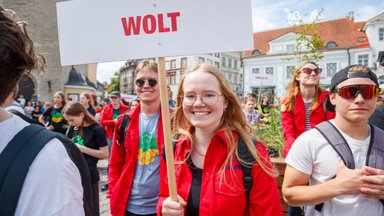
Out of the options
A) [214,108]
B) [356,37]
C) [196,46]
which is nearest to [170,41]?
[196,46]

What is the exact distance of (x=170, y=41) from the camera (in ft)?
5.11

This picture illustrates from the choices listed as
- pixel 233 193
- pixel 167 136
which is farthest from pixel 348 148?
pixel 167 136

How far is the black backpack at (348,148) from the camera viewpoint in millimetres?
1709

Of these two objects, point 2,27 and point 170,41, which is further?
point 170,41

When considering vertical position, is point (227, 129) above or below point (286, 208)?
above

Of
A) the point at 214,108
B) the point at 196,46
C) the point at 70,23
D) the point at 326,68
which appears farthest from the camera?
the point at 326,68

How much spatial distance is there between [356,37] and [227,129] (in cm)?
4549

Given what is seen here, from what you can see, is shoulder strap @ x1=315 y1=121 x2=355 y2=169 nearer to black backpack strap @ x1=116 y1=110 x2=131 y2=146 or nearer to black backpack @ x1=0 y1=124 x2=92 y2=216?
black backpack @ x1=0 y1=124 x2=92 y2=216

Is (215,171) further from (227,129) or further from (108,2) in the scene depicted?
(108,2)

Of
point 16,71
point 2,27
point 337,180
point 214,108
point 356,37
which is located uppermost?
point 356,37

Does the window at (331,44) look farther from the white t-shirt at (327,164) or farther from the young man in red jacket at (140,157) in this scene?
the white t-shirt at (327,164)

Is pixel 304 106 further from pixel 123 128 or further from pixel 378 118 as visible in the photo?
pixel 123 128

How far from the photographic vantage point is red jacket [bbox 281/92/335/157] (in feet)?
10.4

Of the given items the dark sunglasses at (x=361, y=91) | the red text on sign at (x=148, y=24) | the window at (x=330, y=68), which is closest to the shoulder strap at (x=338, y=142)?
the dark sunglasses at (x=361, y=91)
